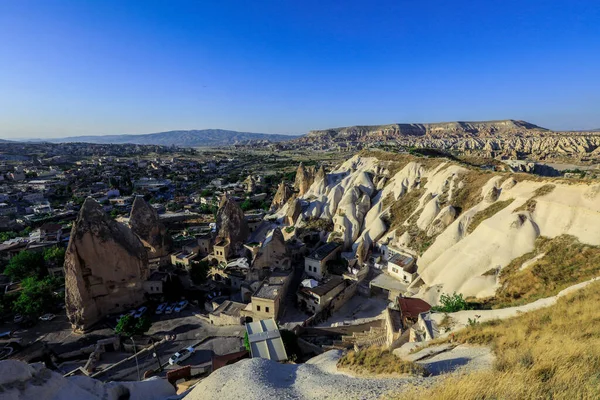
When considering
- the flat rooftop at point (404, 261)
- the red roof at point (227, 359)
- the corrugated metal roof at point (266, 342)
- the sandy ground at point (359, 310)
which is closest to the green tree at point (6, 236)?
the red roof at point (227, 359)

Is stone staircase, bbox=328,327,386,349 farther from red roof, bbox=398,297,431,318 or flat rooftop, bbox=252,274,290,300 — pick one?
flat rooftop, bbox=252,274,290,300

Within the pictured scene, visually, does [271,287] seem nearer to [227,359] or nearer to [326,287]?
[326,287]

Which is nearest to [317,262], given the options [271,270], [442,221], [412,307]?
[271,270]

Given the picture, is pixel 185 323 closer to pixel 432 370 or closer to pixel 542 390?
pixel 432 370

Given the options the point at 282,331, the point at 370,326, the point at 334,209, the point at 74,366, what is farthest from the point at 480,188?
the point at 74,366

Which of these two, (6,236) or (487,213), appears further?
(6,236)

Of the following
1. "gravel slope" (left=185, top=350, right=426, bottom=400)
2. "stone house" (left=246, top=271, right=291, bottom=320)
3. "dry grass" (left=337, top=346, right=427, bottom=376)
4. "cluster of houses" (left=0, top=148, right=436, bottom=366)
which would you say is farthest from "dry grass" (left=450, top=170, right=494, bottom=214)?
"gravel slope" (left=185, top=350, right=426, bottom=400)
